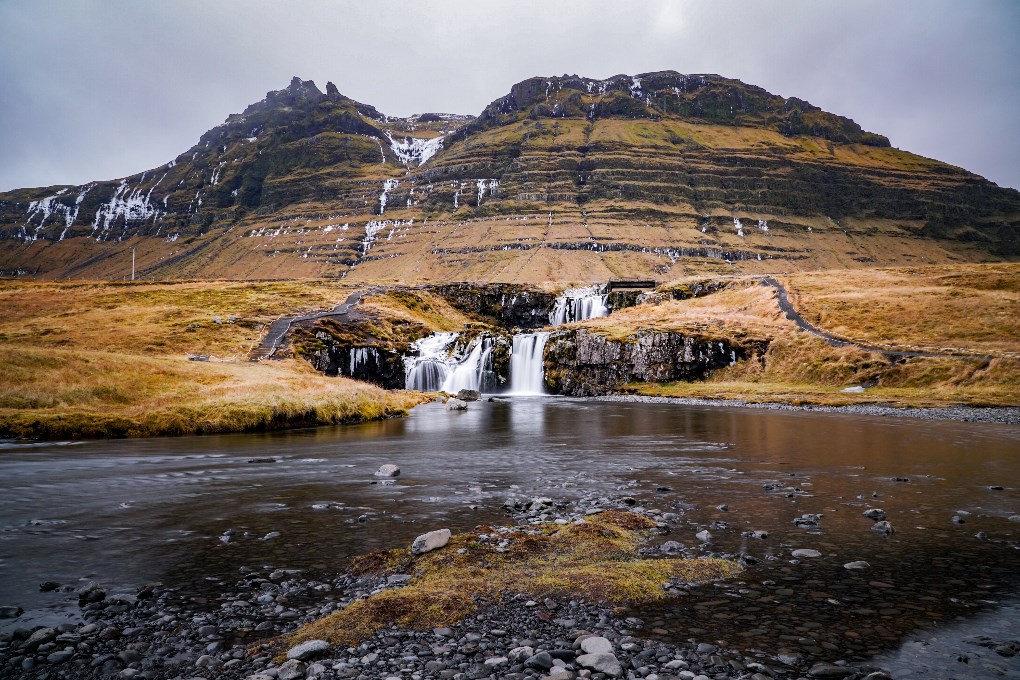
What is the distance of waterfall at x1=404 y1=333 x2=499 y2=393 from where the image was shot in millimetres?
73750

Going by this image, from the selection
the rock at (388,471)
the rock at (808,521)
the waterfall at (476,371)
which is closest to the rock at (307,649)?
the rock at (808,521)

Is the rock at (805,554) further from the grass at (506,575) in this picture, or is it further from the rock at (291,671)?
the rock at (291,671)

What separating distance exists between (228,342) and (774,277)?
96868mm

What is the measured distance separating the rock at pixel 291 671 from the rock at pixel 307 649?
18 centimetres

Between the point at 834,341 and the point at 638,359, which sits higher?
the point at 834,341

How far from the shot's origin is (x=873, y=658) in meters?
6.36

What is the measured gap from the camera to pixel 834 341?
215ft

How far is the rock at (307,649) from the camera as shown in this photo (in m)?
6.39

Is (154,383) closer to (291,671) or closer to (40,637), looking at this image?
(40,637)

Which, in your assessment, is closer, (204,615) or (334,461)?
(204,615)

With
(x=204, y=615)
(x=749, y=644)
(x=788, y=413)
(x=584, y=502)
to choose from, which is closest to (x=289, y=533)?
(x=204, y=615)

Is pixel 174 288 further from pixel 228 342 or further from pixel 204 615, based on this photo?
pixel 204 615

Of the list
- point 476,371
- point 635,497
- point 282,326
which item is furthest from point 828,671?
point 282,326

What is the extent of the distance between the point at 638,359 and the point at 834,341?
22530 mm
